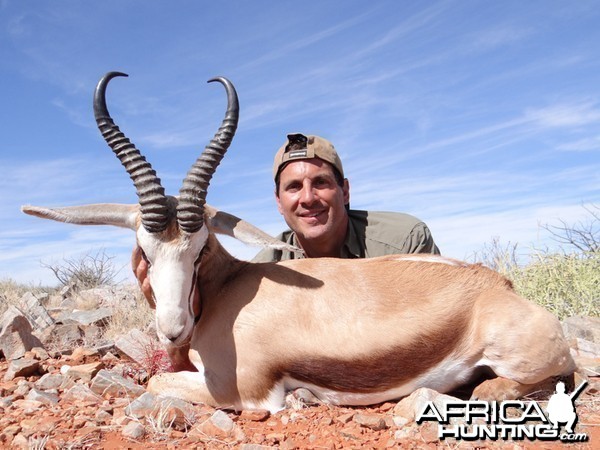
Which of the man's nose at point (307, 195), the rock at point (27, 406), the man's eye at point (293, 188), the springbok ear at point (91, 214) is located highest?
the man's eye at point (293, 188)

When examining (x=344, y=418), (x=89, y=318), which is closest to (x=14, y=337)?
(x=89, y=318)

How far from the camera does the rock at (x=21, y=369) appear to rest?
6.11 meters

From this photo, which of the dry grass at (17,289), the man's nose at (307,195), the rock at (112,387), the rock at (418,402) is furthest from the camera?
the dry grass at (17,289)

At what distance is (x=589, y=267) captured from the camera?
10.3m

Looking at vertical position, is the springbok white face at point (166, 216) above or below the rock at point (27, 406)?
above

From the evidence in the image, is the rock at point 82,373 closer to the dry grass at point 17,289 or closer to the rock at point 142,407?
the rock at point 142,407

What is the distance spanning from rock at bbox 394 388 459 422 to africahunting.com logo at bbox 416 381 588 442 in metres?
0.03

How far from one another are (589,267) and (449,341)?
678 centimetres

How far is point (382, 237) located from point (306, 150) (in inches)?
63.6

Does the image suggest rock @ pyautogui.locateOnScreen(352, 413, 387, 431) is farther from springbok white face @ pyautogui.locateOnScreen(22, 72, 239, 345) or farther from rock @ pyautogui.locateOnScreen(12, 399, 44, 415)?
rock @ pyautogui.locateOnScreen(12, 399, 44, 415)

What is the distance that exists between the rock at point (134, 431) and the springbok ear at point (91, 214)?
1.90m

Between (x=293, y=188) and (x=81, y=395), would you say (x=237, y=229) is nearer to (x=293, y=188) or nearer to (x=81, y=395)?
(x=81, y=395)

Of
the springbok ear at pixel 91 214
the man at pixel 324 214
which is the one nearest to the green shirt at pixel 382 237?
the man at pixel 324 214

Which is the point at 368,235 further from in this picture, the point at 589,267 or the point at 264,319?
the point at 589,267
